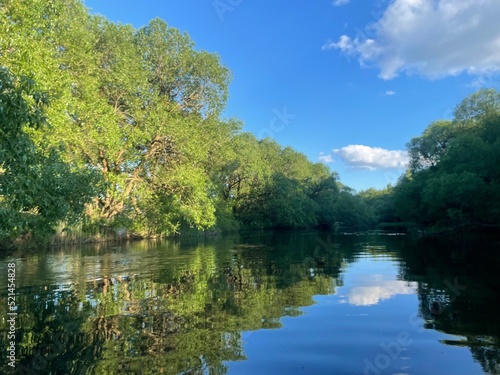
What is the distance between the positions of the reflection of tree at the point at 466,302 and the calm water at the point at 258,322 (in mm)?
37

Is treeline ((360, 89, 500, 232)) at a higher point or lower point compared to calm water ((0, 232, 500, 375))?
higher

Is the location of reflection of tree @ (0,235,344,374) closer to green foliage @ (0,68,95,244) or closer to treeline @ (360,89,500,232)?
green foliage @ (0,68,95,244)

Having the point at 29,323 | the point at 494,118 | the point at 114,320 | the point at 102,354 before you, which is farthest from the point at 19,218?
the point at 494,118

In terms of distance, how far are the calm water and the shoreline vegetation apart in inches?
152

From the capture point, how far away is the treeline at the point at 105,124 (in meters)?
15.6

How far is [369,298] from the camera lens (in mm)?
13117

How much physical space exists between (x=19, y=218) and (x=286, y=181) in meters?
72.0

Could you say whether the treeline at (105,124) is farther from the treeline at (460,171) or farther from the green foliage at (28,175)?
the treeline at (460,171)

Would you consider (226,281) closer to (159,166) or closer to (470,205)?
(159,166)

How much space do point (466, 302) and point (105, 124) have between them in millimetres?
28388

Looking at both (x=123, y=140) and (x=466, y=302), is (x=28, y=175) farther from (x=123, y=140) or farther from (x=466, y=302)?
(x=123, y=140)

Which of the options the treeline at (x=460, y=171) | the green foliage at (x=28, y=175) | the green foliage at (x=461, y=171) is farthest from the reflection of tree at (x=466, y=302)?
the treeline at (x=460, y=171)

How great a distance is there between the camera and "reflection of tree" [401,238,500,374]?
8144mm

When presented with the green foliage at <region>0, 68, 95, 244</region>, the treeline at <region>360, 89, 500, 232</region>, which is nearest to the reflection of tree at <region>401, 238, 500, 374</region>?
the green foliage at <region>0, 68, 95, 244</region>
